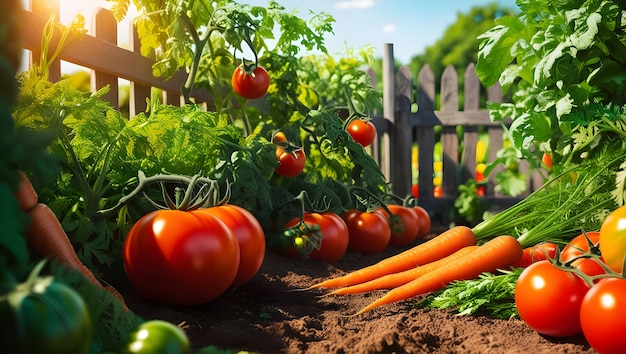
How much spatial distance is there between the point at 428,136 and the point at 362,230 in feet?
12.8

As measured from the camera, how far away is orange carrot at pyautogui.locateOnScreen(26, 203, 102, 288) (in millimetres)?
2123

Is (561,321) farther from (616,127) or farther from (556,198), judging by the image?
(556,198)

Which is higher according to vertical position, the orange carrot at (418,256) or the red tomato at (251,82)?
the red tomato at (251,82)

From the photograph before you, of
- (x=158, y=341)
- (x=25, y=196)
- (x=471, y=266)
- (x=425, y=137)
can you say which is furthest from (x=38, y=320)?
(x=425, y=137)

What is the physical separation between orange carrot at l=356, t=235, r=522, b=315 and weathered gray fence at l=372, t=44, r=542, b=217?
462 cm

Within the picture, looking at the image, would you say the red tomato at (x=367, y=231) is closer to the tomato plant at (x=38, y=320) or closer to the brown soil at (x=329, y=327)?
the brown soil at (x=329, y=327)

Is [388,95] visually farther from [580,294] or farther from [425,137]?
[580,294]

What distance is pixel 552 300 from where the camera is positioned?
2.26 meters

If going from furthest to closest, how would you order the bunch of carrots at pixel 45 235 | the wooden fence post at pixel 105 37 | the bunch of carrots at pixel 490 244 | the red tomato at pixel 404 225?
the red tomato at pixel 404 225 < the wooden fence post at pixel 105 37 < the bunch of carrots at pixel 490 244 < the bunch of carrots at pixel 45 235

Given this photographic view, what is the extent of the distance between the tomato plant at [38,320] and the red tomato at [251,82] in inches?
126

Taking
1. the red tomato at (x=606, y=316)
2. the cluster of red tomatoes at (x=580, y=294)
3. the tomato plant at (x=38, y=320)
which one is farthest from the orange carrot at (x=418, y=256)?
the tomato plant at (x=38, y=320)

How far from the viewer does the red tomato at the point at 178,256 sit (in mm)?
2428

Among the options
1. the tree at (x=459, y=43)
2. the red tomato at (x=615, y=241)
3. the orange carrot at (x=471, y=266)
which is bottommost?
the orange carrot at (x=471, y=266)

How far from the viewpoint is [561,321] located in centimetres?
226
